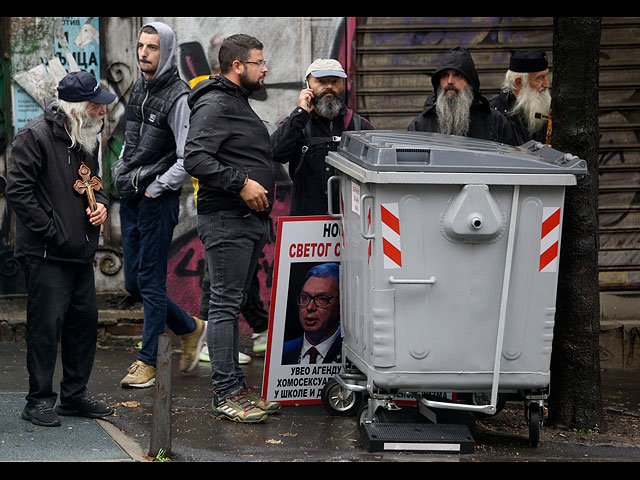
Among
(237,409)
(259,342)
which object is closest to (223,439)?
(237,409)

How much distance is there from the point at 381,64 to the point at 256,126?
8.59 ft

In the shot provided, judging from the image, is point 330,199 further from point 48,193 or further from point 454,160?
point 48,193

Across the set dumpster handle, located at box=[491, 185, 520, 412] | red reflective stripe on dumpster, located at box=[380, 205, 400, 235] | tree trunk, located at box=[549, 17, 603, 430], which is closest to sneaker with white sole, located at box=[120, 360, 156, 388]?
red reflective stripe on dumpster, located at box=[380, 205, 400, 235]

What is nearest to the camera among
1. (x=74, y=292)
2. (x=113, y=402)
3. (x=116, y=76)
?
(x=74, y=292)

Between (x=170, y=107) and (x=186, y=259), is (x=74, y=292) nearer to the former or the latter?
(x=170, y=107)

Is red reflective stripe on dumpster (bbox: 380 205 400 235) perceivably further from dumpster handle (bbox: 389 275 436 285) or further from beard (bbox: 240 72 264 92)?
beard (bbox: 240 72 264 92)

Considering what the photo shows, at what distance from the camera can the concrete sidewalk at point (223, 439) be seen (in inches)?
200

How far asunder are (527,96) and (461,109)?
0.97 metres

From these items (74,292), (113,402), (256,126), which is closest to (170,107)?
(256,126)

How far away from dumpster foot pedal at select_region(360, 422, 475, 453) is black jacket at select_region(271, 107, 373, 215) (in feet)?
5.55

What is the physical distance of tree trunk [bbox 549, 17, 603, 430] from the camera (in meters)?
5.74

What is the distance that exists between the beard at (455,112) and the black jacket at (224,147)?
1.23 metres

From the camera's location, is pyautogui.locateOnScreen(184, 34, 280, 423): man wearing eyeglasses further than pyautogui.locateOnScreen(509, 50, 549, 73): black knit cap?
No

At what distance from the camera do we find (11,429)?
5.44 metres
